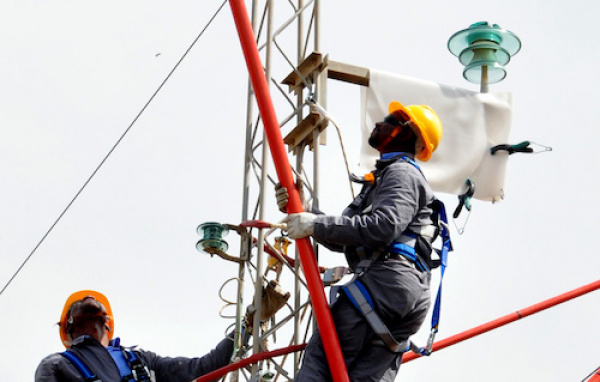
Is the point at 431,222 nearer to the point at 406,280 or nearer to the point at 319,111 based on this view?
the point at 406,280

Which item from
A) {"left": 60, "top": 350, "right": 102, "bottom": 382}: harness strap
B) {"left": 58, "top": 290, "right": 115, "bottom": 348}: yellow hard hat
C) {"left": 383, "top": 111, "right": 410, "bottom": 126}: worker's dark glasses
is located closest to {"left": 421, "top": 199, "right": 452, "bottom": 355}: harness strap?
{"left": 383, "top": 111, "right": 410, "bottom": 126}: worker's dark glasses

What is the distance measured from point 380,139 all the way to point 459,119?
9.40 ft

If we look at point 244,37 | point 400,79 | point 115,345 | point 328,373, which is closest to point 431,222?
point 328,373

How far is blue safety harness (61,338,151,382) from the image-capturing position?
7555 mm

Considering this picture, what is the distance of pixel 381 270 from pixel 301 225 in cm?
52

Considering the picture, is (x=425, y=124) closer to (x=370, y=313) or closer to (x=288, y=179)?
(x=288, y=179)

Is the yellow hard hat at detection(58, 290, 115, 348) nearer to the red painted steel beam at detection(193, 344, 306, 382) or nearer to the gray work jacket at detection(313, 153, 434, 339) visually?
the red painted steel beam at detection(193, 344, 306, 382)

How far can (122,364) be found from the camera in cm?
778

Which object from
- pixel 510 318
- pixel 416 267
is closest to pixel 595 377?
pixel 510 318

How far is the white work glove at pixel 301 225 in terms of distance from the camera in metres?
6.99

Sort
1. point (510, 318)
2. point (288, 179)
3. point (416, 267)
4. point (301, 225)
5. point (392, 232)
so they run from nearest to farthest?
point (392, 232) < point (301, 225) < point (416, 267) < point (288, 179) < point (510, 318)

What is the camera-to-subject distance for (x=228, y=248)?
29.8 feet

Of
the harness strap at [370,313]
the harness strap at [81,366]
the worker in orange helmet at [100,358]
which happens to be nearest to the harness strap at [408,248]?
the harness strap at [370,313]

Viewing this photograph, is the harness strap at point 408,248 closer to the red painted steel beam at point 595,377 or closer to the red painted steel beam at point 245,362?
the red painted steel beam at point 245,362
